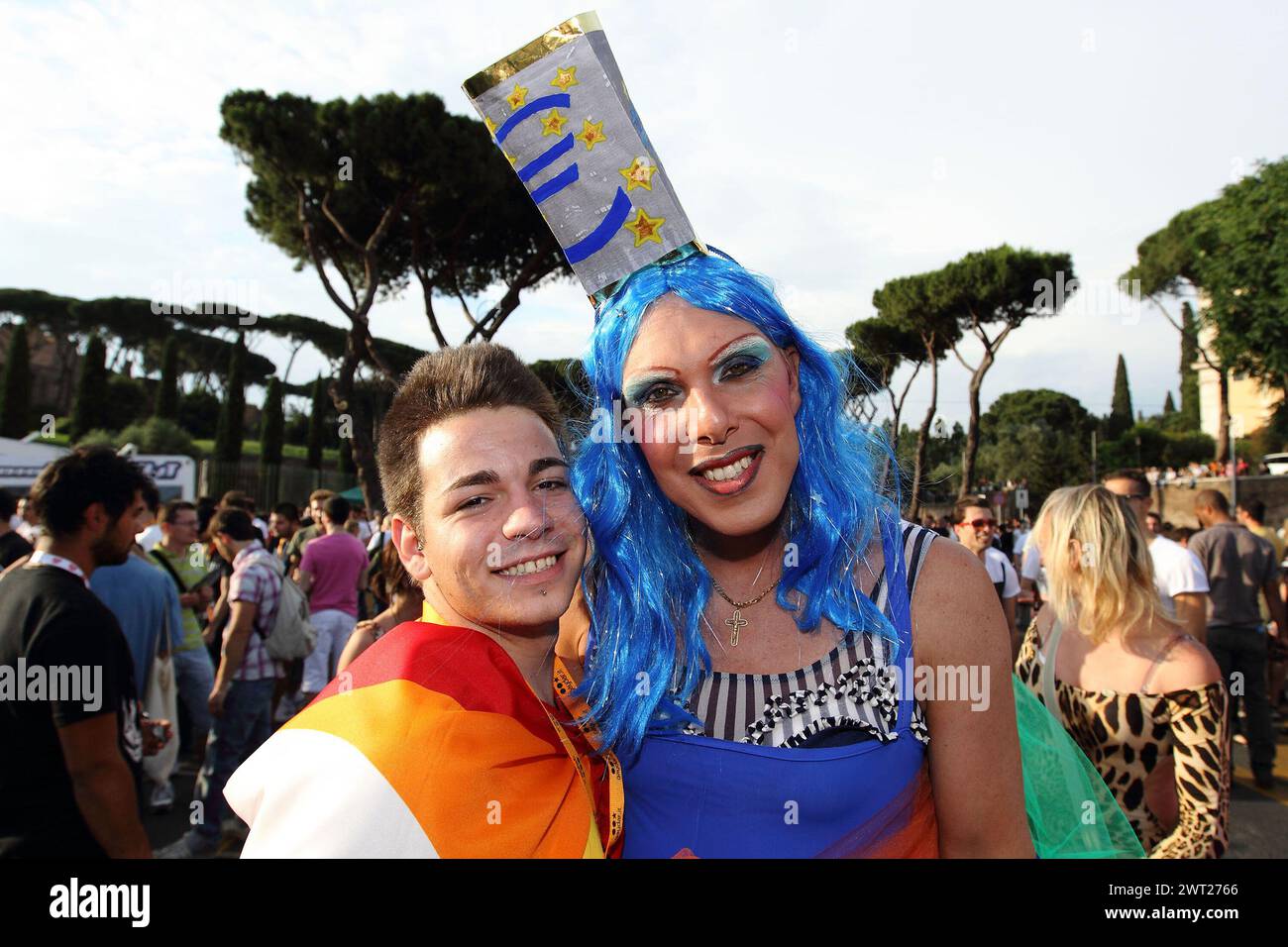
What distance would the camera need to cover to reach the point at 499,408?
1.65 meters

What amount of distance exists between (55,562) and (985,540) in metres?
5.90

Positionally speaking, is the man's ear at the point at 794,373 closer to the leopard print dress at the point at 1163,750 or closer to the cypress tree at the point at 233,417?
the leopard print dress at the point at 1163,750

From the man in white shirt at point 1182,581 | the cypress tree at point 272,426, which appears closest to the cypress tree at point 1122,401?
the cypress tree at point 272,426

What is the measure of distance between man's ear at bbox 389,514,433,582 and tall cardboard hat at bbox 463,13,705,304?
2.19 feet

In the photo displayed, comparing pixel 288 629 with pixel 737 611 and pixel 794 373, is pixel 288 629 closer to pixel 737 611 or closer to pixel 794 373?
pixel 737 611

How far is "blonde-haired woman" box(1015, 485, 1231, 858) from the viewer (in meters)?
2.35

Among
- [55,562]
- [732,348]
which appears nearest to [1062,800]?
[732,348]

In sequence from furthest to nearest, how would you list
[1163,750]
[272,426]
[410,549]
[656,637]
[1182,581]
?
1. [272,426]
2. [1182,581]
3. [1163,750]
4. [656,637]
5. [410,549]

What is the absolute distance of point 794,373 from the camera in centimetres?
192

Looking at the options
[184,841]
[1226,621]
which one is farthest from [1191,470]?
[184,841]

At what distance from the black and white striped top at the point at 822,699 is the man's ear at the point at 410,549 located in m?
0.59

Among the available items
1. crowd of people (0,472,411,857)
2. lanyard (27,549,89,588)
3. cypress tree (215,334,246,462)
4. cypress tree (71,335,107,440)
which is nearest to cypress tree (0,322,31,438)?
cypress tree (71,335,107,440)

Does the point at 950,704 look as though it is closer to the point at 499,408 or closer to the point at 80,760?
the point at 499,408
